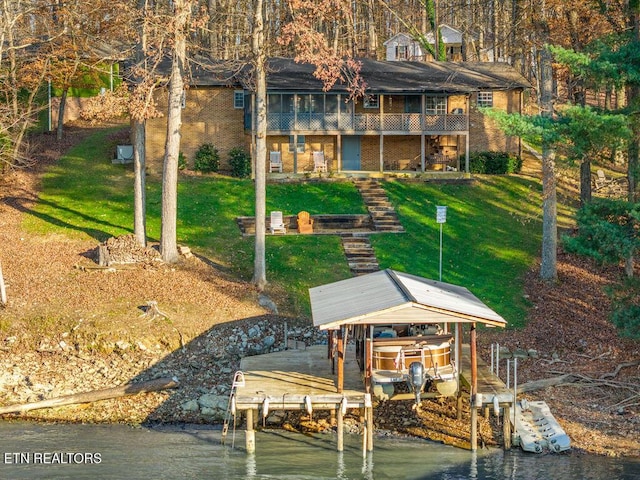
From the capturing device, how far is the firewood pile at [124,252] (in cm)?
3134

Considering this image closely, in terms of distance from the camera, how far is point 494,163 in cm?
4484

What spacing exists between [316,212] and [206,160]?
725 centimetres

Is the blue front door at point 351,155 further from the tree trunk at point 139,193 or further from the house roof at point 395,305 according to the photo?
the house roof at point 395,305

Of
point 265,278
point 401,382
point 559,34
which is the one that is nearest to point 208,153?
point 265,278

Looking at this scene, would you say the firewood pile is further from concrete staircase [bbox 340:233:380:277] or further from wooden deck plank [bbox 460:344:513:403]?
wooden deck plank [bbox 460:344:513:403]

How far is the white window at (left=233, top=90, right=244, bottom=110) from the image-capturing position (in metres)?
44.4

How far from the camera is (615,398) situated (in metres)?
24.9

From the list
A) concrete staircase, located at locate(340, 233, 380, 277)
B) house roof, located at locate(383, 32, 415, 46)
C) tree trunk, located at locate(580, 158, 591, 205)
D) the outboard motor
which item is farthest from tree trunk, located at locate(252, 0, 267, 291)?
house roof, located at locate(383, 32, 415, 46)

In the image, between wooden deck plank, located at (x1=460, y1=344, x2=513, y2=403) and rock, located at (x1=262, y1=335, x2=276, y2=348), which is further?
rock, located at (x1=262, y1=335, x2=276, y2=348)

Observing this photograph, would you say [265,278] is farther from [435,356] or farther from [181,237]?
[435,356]

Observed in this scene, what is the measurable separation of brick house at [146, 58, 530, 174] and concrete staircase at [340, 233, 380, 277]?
861 cm

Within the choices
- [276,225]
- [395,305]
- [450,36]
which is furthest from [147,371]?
[450,36]

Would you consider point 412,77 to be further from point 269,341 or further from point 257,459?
point 257,459

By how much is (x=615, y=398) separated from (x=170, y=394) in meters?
11.7
